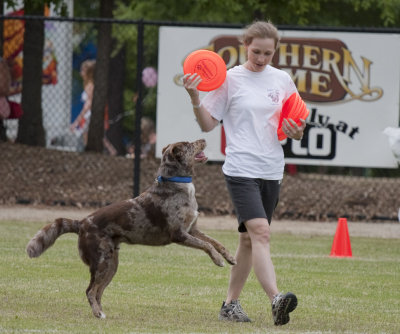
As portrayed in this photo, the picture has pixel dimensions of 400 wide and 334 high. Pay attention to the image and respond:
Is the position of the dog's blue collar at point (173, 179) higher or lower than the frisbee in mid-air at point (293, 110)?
lower

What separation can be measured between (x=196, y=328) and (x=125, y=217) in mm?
1072

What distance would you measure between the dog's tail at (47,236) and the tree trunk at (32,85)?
11661mm

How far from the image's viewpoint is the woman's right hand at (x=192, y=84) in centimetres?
686

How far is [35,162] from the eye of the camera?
17750mm

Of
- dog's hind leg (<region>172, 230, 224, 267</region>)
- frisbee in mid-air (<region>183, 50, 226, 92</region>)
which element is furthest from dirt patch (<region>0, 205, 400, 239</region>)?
frisbee in mid-air (<region>183, 50, 226, 92</region>)

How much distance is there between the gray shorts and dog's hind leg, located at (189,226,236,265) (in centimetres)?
29

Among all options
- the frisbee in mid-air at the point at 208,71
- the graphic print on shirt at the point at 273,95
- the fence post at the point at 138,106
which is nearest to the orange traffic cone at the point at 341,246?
the fence post at the point at 138,106

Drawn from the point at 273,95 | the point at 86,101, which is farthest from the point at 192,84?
the point at 86,101

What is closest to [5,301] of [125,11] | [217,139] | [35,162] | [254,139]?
[254,139]

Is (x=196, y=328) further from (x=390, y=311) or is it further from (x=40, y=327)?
(x=390, y=311)

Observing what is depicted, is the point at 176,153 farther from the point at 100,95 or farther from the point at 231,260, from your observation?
the point at 100,95

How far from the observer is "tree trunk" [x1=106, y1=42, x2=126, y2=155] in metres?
25.6

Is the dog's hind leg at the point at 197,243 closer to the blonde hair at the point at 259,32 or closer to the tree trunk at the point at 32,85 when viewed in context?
the blonde hair at the point at 259,32

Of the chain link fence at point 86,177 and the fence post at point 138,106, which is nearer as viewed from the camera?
the fence post at point 138,106
